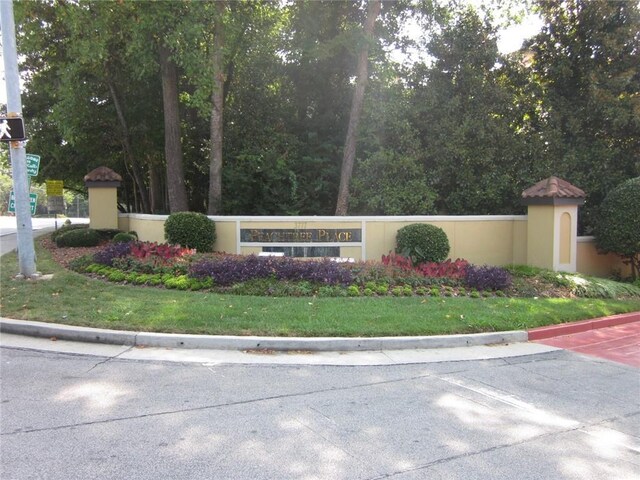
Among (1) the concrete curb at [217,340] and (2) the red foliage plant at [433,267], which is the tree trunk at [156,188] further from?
(1) the concrete curb at [217,340]

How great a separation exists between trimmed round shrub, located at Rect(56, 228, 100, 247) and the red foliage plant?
9.31 m

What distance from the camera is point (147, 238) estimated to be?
15523mm

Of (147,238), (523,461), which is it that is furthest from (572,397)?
(147,238)

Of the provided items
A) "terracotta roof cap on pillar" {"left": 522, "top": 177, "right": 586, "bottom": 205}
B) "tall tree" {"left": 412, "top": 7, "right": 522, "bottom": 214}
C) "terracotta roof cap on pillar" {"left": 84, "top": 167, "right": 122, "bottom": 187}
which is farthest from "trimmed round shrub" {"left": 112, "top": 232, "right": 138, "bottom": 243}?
"terracotta roof cap on pillar" {"left": 522, "top": 177, "right": 586, "bottom": 205}

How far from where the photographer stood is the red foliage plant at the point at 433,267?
37.4 ft

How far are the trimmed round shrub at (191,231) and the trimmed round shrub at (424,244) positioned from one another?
4.94m

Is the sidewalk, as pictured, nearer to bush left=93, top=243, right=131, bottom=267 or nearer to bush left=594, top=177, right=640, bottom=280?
bush left=93, top=243, right=131, bottom=267

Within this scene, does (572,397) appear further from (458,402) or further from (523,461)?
(523,461)

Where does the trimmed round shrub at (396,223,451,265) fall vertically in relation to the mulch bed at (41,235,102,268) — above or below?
above

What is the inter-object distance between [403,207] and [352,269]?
16.7 ft

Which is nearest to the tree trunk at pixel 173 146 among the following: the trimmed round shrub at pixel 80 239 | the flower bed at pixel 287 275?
the trimmed round shrub at pixel 80 239

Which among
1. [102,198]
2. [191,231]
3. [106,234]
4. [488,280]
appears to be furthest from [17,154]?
[488,280]

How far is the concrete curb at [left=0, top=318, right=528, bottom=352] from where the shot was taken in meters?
6.81

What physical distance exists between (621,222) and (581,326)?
6149mm
